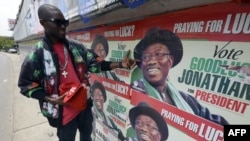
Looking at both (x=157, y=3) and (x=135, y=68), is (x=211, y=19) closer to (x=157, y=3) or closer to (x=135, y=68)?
(x=157, y=3)

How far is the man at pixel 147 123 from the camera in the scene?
187cm

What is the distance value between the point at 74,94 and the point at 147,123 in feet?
2.30

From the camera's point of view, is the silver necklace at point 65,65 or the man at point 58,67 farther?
the silver necklace at point 65,65

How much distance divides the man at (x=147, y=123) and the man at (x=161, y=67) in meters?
0.16

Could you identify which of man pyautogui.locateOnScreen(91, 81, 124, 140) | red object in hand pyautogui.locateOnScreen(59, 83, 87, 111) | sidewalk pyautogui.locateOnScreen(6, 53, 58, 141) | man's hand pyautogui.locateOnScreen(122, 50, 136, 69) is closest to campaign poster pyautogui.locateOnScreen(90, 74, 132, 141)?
man pyautogui.locateOnScreen(91, 81, 124, 140)

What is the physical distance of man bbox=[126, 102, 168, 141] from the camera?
1870mm

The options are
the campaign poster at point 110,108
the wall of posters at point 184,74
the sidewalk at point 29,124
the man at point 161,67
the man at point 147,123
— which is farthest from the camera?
the sidewalk at point 29,124

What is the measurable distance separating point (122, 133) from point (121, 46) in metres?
0.93

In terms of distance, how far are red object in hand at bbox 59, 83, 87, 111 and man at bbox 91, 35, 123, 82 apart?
50 centimetres

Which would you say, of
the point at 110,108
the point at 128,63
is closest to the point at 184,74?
the point at 128,63

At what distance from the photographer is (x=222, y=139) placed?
1.34 metres

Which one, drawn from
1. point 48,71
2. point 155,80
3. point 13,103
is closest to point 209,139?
point 155,80

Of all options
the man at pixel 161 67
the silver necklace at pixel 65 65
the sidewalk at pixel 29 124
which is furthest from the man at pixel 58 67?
the sidewalk at pixel 29 124

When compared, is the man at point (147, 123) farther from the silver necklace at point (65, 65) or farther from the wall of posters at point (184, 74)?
the silver necklace at point (65, 65)
